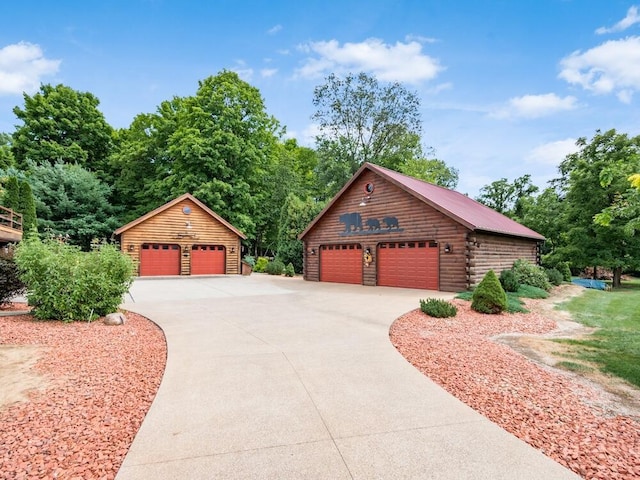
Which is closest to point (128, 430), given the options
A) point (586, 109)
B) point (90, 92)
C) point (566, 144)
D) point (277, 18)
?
point (277, 18)

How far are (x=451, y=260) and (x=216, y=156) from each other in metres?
20.7

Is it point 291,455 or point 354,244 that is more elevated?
point 354,244

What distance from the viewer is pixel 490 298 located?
9086mm

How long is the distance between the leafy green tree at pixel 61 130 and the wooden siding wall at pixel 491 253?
30877mm

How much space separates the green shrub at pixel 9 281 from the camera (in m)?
8.42

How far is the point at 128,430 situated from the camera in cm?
304

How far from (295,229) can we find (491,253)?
1371 centimetres

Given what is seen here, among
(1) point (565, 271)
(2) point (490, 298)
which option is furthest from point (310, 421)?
(1) point (565, 271)

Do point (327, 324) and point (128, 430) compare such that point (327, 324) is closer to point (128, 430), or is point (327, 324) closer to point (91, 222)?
point (128, 430)

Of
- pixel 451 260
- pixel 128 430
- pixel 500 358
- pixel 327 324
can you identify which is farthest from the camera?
pixel 451 260

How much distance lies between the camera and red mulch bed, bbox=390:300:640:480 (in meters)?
2.74

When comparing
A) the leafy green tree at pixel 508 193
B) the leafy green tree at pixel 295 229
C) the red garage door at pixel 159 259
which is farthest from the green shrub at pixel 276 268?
the leafy green tree at pixel 508 193

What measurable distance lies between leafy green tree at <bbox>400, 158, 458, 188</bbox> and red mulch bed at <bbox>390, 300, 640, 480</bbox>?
27022mm

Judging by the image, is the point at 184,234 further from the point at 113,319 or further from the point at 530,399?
the point at 530,399
